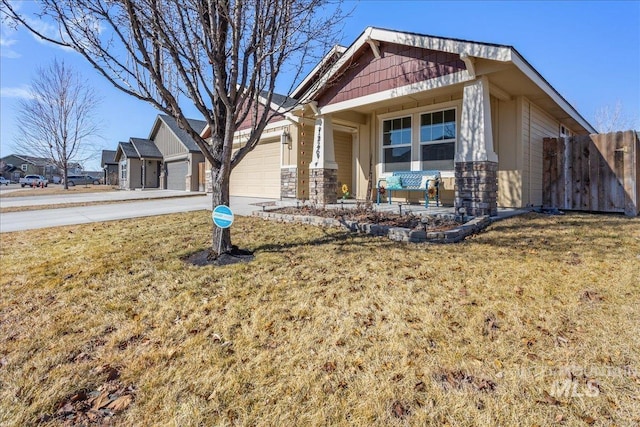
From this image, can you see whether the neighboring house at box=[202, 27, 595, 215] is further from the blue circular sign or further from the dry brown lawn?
the dry brown lawn

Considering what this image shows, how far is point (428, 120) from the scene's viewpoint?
896 centimetres

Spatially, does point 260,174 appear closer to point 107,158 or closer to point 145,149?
point 145,149

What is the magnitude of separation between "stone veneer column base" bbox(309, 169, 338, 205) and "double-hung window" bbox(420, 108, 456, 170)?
2562 mm

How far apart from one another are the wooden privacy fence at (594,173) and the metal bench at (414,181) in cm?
303

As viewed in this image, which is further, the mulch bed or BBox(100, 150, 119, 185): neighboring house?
BBox(100, 150, 119, 185): neighboring house

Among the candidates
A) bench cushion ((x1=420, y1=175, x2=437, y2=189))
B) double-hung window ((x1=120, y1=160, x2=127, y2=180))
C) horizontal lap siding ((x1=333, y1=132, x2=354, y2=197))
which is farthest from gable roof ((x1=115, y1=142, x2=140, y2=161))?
bench cushion ((x1=420, y1=175, x2=437, y2=189))

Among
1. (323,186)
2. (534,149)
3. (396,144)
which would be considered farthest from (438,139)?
(323,186)

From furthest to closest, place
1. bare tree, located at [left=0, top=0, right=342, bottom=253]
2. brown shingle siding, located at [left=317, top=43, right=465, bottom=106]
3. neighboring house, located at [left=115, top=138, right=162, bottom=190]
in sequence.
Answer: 1. neighboring house, located at [left=115, top=138, right=162, bottom=190]
2. brown shingle siding, located at [left=317, top=43, right=465, bottom=106]
3. bare tree, located at [left=0, top=0, right=342, bottom=253]

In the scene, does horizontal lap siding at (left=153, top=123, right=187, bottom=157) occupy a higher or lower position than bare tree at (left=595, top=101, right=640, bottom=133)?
lower

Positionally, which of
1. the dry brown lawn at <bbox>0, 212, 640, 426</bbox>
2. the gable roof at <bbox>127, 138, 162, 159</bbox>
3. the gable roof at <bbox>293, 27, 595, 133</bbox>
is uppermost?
the gable roof at <bbox>127, 138, 162, 159</bbox>

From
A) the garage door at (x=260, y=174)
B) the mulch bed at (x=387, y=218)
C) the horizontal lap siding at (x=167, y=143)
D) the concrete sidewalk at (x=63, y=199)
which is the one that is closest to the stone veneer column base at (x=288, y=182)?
the garage door at (x=260, y=174)

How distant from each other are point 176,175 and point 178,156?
1.40 m

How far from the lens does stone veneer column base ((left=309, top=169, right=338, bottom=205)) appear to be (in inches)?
350

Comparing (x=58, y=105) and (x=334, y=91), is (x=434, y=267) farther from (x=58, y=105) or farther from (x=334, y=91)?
(x=58, y=105)
